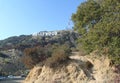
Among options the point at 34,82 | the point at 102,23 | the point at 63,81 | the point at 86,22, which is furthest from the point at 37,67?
the point at 102,23

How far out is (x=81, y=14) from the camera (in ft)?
91.0

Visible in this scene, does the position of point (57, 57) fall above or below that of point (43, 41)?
above

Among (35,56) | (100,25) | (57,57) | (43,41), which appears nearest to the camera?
(100,25)

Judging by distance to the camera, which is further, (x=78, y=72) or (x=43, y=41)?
(x=43, y=41)

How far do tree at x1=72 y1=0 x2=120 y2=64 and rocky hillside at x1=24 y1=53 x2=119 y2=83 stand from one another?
180 centimetres

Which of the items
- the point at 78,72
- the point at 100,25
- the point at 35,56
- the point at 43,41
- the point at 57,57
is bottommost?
the point at 78,72

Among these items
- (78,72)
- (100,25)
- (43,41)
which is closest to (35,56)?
(78,72)

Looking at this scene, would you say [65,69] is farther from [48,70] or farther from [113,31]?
[113,31]

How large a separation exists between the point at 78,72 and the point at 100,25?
5.10m

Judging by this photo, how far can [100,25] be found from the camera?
78.7 ft

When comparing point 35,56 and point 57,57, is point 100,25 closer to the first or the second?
point 57,57

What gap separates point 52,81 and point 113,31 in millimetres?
7375

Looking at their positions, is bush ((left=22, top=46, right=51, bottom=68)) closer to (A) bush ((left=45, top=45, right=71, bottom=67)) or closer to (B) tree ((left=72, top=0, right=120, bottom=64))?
(A) bush ((left=45, top=45, right=71, bottom=67))

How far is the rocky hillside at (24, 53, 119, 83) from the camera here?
2559cm
